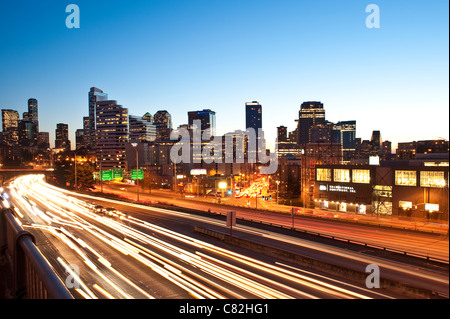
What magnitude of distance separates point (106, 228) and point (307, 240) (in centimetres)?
1638

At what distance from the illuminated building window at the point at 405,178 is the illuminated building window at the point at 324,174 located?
12286 millimetres

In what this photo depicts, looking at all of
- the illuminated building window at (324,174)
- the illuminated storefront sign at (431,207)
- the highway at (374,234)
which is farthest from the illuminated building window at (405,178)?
the highway at (374,234)

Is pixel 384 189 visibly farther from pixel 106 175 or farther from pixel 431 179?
pixel 106 175

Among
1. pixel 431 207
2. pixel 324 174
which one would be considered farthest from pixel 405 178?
pixel 324 174

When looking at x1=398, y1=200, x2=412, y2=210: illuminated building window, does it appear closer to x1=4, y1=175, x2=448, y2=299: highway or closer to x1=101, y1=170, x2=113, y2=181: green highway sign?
x1=4, y1=175, x2=448, y2=299: highway

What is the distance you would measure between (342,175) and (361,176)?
345 cm

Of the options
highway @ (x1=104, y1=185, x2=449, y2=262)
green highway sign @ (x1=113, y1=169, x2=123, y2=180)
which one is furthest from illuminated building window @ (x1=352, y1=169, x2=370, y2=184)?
green highway sign @ (x1=113, y1=169, x2=123, y2=180)

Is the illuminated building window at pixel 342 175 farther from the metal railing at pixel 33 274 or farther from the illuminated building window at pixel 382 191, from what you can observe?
the metal railing at pixel 33 274

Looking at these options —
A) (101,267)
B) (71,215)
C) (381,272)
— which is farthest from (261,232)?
(71,215)

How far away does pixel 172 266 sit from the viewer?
16266 millimetres

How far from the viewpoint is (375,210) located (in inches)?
1923

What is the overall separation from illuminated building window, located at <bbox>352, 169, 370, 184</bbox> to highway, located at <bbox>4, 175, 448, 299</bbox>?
1183 inches

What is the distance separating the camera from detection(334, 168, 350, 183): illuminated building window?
5369 centimetres
